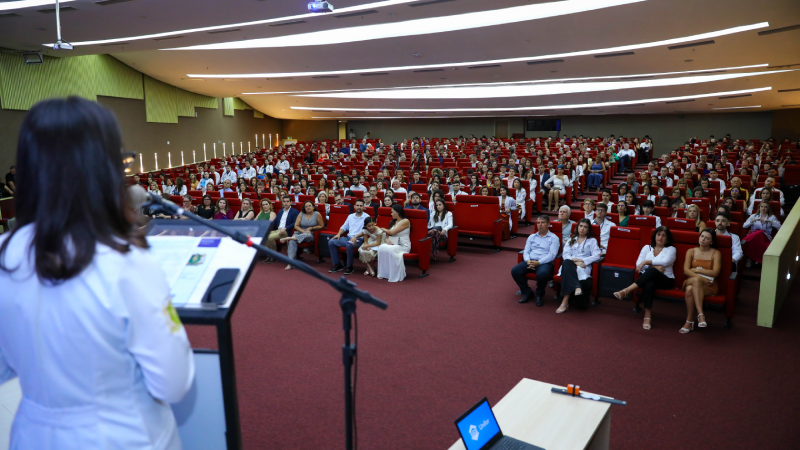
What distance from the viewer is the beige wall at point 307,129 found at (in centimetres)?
3067

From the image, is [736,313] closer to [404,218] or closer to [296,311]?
[404,218]

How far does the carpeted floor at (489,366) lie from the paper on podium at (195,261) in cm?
207

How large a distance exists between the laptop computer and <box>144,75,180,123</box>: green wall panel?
1842cm

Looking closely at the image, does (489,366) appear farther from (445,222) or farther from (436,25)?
(436,25)

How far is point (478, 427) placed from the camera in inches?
92.4

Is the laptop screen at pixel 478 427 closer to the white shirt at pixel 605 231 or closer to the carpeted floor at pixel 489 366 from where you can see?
the carpeted floor at pixel 489 366

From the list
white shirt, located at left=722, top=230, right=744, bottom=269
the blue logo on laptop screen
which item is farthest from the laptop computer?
white shirt, located at left=722, top=230, right=744, bottom=269

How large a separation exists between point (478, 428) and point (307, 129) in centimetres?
2968

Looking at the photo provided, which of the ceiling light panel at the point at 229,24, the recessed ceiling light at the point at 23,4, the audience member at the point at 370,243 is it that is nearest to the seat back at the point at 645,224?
the audience member at the point at 370,243

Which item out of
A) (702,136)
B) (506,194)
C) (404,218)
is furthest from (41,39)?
(702,136)

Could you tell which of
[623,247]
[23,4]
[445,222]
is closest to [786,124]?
[445,222]

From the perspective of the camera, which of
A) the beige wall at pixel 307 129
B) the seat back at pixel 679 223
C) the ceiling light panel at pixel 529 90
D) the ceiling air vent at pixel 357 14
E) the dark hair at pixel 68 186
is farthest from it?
the beige wall at pixel 307 129

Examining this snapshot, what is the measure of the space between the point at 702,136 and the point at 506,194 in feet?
64.2

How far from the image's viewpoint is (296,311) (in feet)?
19.4
